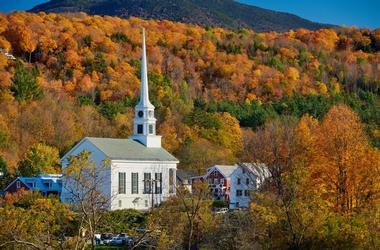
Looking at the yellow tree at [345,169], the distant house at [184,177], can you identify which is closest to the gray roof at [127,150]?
the distant house at [184,177]

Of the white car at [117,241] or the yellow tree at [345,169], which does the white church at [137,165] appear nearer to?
the white car at [117,241]

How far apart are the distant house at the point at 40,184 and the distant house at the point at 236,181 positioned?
13.4 meters

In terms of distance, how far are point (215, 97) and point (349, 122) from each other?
91.5 meters

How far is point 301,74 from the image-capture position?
16200 centimetres

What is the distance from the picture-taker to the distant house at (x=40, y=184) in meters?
72.0

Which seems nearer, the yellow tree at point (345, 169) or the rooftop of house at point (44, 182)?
the yellow tree at point (345, 169)

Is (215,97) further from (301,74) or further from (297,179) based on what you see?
(297,179)

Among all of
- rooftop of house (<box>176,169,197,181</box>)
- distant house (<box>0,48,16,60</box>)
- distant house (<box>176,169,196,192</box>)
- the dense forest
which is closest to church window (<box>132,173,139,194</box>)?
distant house (<box>176,169,196,192</box>)

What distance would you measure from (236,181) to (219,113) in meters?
42.7

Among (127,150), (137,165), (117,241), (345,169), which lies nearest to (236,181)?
(137,165)

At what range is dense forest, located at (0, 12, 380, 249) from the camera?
42.2 metres

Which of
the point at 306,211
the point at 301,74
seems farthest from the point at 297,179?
the point at 301,74

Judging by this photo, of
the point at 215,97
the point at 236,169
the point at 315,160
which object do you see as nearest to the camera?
the point at 315,160

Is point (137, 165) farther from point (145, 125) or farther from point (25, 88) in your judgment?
point (25, 88)
